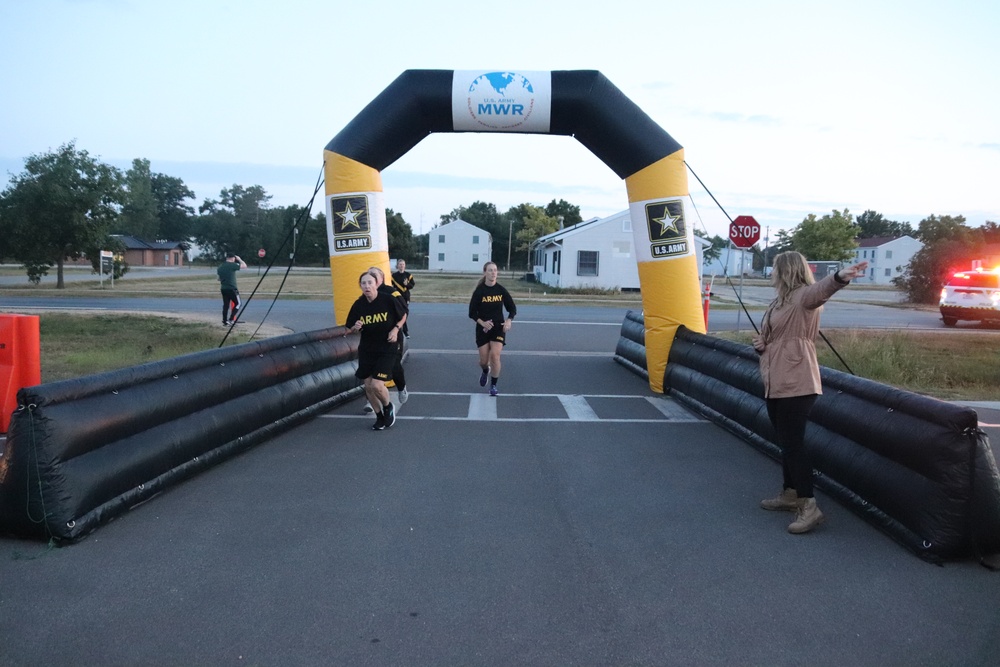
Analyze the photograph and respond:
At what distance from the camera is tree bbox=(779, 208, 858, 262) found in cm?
7094

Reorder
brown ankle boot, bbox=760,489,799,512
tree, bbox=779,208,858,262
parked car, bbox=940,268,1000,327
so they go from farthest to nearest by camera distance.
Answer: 1. tree, bbox=779,208,858,262
2. parked car, bbox=940,268,1000,327
3. brown ankle boot, bbox=760,489,799,512

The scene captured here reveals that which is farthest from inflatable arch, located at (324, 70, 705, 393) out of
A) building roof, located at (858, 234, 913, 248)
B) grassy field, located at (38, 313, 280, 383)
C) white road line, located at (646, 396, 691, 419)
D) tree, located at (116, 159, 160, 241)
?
tree, located at (116, 159, 160, 241)

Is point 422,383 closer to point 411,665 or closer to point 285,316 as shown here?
point 411,665

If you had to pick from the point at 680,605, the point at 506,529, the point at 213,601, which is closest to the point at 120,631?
the point at 213,601

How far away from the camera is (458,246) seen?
8162 centimetres

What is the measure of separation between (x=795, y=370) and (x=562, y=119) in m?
6.99

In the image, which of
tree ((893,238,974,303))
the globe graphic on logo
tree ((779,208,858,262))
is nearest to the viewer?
the globe graphic on logo

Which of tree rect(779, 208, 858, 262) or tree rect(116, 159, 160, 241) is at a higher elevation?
tree rect(116, 159, 160, 241)

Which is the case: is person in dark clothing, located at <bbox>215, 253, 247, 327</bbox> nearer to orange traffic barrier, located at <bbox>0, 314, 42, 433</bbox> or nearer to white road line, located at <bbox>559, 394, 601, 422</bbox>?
orange traffic barrier, located at <bbox>0, 314, 42, 433</bbox>

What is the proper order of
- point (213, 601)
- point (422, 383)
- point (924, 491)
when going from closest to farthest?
point (213, 601), point (924, 491), point (422, 383)

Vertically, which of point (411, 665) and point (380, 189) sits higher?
point (380, 189)

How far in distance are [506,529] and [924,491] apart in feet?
9.07

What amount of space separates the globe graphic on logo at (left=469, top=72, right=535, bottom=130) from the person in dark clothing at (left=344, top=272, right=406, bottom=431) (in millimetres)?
4341

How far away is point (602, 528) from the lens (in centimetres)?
527
